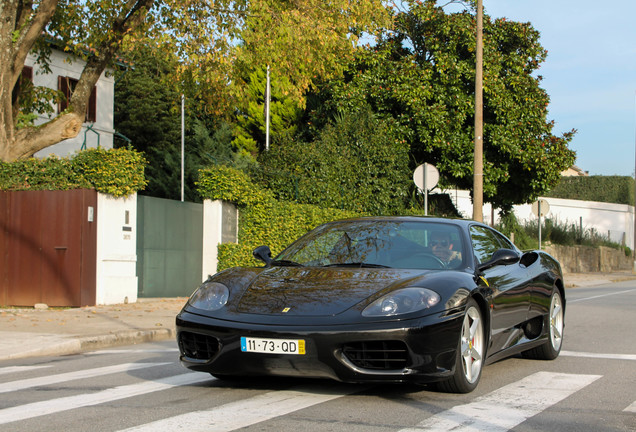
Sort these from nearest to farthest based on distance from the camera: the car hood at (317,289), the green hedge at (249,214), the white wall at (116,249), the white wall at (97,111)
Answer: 1. the car hood at (317,289)
2. the white wall at (116,249)
3. the green hedge at (249,214)
4. the white wall at (97,111)

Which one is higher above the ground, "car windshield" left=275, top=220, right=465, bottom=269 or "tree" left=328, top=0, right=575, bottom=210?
"tree" left=328, top=0, right=575, bottom=210

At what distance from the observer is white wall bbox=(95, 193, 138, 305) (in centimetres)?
1520

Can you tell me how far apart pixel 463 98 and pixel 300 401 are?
2315 cm

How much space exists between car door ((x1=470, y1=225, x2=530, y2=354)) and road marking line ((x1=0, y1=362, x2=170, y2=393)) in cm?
320

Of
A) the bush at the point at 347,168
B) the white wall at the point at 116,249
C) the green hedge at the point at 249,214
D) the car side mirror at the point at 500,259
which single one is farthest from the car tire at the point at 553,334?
the bush at the point at 347,168

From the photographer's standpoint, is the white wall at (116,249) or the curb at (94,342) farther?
the white wall at (116,249)

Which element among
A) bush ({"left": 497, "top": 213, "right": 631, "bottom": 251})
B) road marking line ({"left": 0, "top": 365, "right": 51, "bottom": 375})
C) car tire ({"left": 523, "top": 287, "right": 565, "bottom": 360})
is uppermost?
bush ({"left": 497, "top": 213, "right": 631, "bottom": 251})

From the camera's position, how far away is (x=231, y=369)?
228 inches

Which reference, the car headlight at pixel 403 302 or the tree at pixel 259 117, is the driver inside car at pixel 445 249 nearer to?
the car headlight at pixel 403 302

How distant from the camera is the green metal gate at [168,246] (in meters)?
16.8

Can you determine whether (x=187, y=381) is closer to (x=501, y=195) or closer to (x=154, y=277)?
(x=154, y=277)

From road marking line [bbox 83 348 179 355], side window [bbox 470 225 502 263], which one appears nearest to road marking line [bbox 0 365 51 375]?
road marking line [bbox 83 348 179 355]

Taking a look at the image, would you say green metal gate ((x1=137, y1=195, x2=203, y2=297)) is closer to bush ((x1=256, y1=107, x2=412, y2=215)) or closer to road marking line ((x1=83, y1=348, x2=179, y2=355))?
bush ((x1=256, y1=107, x2=412, y2=215))

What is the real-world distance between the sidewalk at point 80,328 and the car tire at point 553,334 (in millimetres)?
5036
